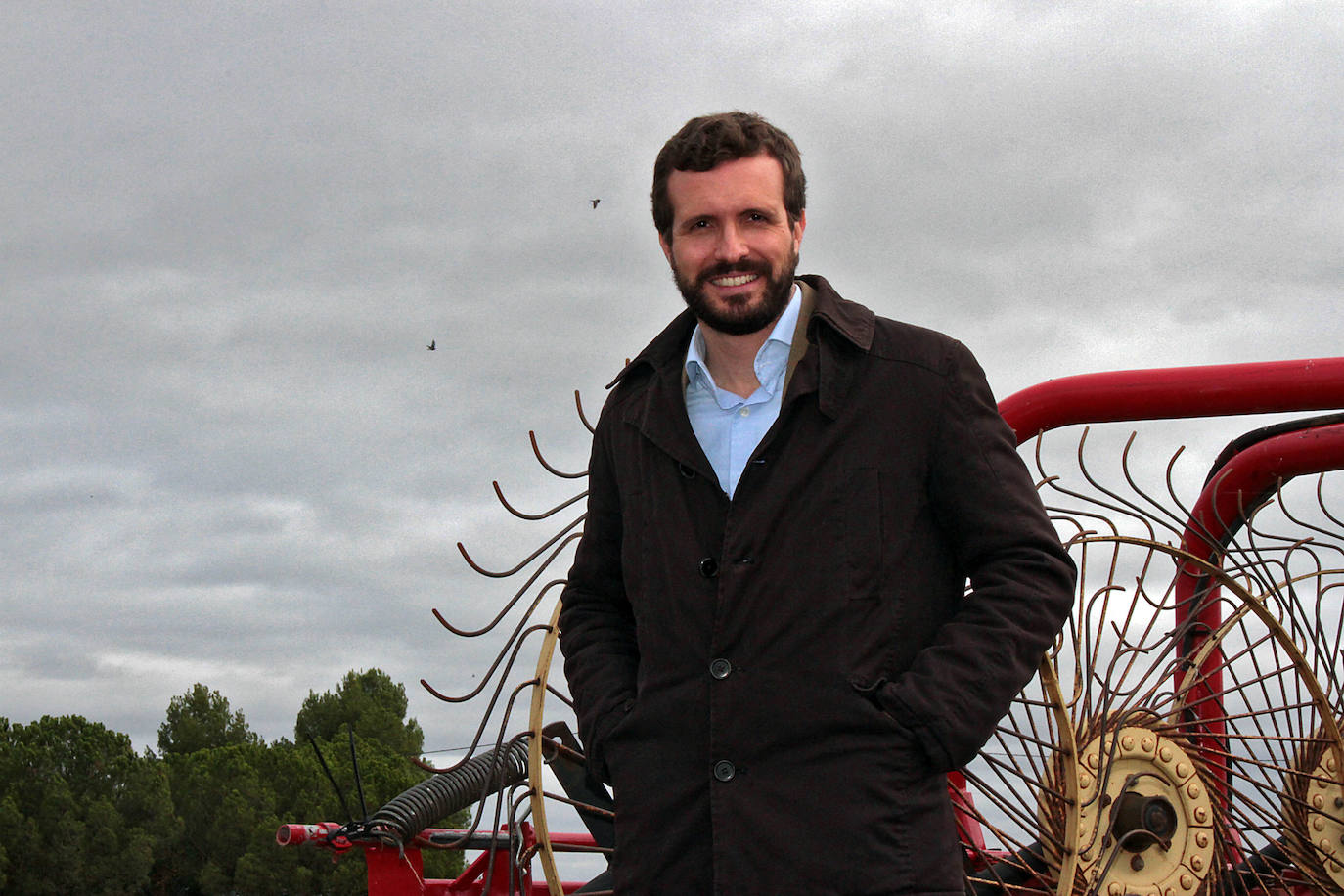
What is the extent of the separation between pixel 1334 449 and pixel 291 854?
29.4 metres

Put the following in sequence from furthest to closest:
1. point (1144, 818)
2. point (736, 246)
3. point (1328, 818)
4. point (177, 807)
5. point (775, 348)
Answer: point (177, 807), point (1328, 818), point (1144, 818), point (775, 348), point (736, 246)

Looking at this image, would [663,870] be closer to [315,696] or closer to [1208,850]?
[1208,850]

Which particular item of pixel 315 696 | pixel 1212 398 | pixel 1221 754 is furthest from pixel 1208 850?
pixel 315 696

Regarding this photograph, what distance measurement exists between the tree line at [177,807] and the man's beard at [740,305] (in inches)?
1014

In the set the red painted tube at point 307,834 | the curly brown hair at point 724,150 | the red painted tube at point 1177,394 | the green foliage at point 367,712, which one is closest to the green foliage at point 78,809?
the green foliage at point 367,712

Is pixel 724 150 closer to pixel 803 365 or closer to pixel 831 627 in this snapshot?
pixel 803 365

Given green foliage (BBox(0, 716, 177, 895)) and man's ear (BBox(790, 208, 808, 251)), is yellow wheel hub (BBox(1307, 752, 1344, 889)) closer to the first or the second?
man's ear (BBox(790, 208, 808, 251))

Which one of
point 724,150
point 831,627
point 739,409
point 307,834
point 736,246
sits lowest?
point 307,834

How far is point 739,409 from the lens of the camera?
2.48 m

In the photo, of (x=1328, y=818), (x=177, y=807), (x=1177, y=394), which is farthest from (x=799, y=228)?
(x=177, y=807)

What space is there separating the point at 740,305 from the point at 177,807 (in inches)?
1317

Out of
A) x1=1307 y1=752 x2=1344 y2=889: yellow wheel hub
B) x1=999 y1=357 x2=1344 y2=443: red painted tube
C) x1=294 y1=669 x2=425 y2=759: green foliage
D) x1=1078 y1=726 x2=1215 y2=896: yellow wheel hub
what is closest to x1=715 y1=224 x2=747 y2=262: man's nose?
x1=999 y1=357 x2=1344 y2=443: red painted tube

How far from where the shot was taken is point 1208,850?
12.3ft

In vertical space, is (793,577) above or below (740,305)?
below
